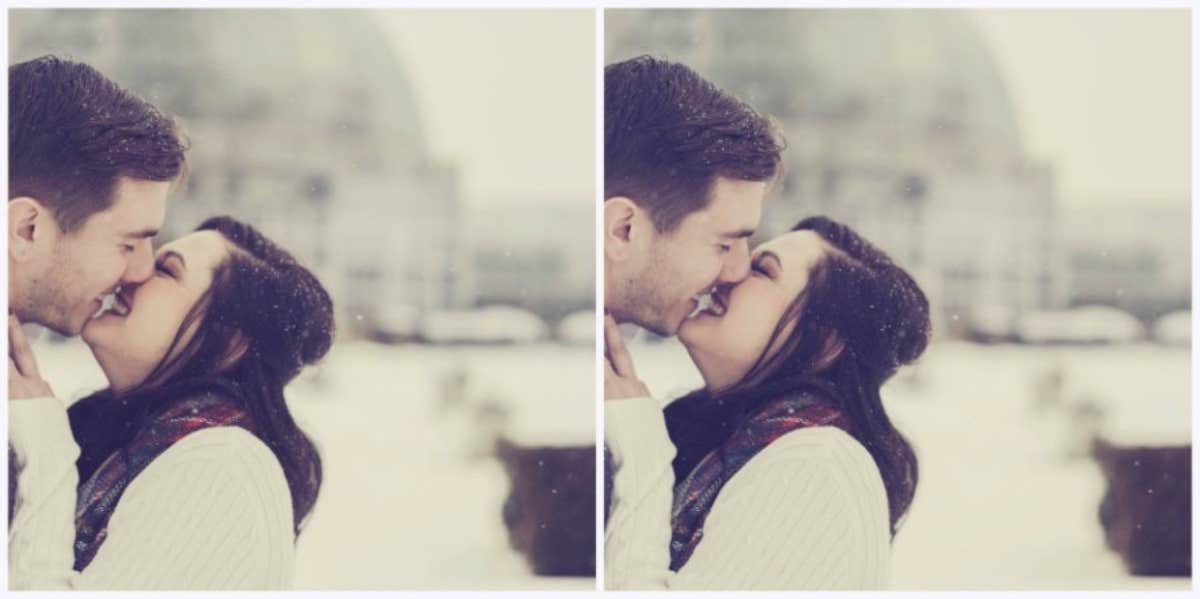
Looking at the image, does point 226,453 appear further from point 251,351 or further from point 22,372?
point 22,372

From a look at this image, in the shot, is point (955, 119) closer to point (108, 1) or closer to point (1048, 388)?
point (1048, 388)

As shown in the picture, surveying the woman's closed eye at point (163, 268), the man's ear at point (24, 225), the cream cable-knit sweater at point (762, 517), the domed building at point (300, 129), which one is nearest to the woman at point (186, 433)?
the woman's closed eye at point (163, 268)

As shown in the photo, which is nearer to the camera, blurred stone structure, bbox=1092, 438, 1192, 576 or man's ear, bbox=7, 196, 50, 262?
man's ear, bbox=7, 196, 50, 262

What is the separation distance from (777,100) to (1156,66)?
1.14 meters

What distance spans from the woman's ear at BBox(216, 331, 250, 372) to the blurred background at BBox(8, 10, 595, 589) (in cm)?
20

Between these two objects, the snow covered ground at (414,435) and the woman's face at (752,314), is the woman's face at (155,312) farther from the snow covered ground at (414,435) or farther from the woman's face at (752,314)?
the woman's face at (752,314)

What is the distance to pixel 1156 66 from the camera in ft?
17.9

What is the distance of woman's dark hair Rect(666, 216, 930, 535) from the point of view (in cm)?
543

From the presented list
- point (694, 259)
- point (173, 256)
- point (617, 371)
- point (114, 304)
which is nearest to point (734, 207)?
point (694, 259)

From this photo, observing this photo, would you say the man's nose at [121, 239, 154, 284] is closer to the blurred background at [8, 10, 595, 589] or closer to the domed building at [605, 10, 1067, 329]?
the blurred background at [8, 10, 595, 589]

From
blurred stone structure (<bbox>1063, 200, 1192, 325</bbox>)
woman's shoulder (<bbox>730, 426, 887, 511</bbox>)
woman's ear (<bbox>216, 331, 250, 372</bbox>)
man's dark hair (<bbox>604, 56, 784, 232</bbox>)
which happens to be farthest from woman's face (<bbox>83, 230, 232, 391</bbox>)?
blurred stone structure (<bbox>1063, 200, 1192, 325</bbox>)

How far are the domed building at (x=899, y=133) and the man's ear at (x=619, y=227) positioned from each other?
0.39 m

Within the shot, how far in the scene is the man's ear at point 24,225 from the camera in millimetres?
5367

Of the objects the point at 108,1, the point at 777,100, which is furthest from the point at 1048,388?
the point at 108,1
